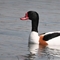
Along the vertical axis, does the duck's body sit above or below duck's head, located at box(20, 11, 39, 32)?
below

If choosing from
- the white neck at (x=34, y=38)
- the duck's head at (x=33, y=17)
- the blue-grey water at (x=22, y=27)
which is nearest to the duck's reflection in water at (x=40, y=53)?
the blue-grey water at (x=22, y=27)

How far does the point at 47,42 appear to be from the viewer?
14.7m

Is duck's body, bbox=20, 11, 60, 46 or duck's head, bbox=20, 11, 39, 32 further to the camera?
duck's head, bbox=20, 11, 39, 32

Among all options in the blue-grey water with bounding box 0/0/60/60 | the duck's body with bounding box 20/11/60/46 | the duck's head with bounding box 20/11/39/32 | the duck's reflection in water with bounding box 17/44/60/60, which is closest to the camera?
the duck's reflection in water with bounding box 17/44/60/60

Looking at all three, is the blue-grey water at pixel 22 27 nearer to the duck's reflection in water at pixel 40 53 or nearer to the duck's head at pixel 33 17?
the duck's reflection in water at pixel 40 53

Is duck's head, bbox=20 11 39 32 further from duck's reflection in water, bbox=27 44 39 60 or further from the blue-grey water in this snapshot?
duck's reflection in water, bbox=27 44 39 60

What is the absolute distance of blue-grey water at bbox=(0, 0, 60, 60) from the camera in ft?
41.4

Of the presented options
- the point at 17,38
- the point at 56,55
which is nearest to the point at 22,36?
the point at 17,38

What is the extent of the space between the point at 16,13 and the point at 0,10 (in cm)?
102

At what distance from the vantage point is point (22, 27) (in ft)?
55.7

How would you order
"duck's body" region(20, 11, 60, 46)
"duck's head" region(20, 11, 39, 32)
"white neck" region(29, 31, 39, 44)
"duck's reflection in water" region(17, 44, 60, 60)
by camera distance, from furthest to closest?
"duck's head" region(20, 11, 39, 32) → "white neck" region(29, 31, 39, 44) → "duck's body" region(20, 11, 60, 46) → "duck's reflection in water" region(17, 44, 60, 60)

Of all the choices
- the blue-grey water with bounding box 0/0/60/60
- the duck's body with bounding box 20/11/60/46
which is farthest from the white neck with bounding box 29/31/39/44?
the blue-grey water with bounding box 0/0/60/60

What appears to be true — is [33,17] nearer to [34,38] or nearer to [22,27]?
[34,38]

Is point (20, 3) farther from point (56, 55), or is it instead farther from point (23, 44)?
point (56, 55)
